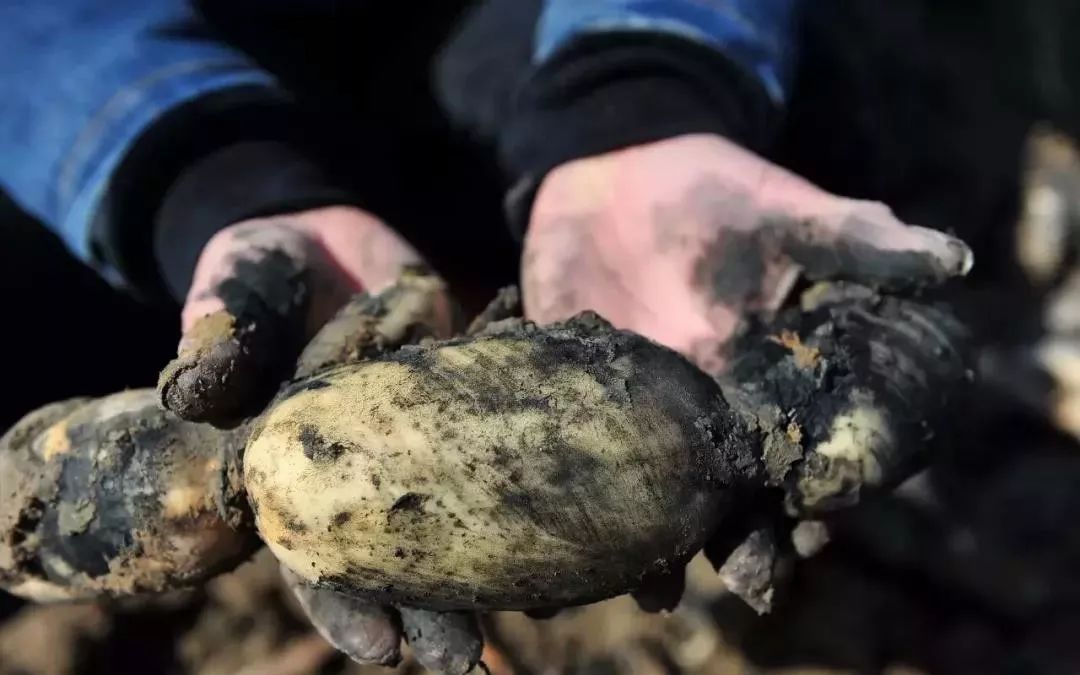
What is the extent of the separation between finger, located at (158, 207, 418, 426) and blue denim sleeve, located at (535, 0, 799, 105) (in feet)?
1.46

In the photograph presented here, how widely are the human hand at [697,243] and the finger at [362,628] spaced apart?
0.52 m

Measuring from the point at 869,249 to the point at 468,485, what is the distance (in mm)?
613

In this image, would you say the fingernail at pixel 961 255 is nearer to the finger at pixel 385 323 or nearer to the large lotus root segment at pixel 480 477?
the large lotus root segment at pixel 480 477

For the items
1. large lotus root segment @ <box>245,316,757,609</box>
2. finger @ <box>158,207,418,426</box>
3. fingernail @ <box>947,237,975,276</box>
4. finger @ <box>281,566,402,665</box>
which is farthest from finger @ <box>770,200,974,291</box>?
Answer: finger @ <box>281,566,402,665</box>

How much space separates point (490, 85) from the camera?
5.92ft

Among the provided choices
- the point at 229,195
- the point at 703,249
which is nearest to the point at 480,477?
the point at 703,249

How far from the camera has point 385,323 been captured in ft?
3.70

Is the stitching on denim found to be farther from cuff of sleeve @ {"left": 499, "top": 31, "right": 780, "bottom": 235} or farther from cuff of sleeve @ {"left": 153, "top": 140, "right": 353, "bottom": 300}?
cuff of sleeve @ {"left": 499, "top": 31, "right": 780, "bottom": 235}

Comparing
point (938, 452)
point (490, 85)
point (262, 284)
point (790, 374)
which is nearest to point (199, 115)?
point (262, 284)

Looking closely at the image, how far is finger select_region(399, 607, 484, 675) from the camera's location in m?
0.96

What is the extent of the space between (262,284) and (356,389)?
37 centimetres

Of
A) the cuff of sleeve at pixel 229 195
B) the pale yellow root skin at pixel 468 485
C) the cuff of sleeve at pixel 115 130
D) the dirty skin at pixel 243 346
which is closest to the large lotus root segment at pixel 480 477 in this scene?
the pale yellow root skin at pixel 468 485

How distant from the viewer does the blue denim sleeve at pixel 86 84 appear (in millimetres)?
1458

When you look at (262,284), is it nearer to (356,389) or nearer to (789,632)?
(356,389)
